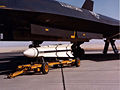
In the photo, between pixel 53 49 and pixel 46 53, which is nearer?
pixel 46 53

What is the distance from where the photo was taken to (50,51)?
9.12 meters

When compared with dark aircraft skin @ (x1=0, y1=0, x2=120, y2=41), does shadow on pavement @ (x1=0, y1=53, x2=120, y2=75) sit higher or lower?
lower

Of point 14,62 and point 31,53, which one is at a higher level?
point 31,53

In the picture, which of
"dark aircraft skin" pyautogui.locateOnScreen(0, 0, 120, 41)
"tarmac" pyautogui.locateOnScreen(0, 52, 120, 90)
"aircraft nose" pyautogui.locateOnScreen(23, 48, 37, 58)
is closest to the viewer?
"tarmac" pyautogui.locateOnScreen(0, 52, 120, 90)

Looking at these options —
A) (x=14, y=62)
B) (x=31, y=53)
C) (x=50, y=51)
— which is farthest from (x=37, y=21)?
(x=14, y=62)

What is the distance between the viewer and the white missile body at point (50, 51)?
8062mm

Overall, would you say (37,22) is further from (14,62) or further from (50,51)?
(14,62)

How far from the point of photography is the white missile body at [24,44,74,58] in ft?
26.5

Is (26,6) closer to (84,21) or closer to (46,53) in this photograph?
(46,53)

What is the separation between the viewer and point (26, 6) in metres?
7.60

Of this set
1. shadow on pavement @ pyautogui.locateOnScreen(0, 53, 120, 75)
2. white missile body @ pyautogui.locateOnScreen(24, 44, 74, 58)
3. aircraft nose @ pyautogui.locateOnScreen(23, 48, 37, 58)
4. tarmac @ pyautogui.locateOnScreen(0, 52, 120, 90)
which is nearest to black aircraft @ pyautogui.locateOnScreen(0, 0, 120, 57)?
white missile body @ pyautogui.locateOnScreen(24, 44, 74, 58)

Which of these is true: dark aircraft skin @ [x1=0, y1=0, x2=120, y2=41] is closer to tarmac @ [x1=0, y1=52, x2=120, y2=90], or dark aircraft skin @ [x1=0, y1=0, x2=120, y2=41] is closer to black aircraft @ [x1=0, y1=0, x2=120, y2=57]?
black aircraft @ [x1=0, y1=0, x2=120, y2=57]

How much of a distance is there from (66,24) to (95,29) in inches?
157

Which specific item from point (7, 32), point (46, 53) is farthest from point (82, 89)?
point (7, 32)
